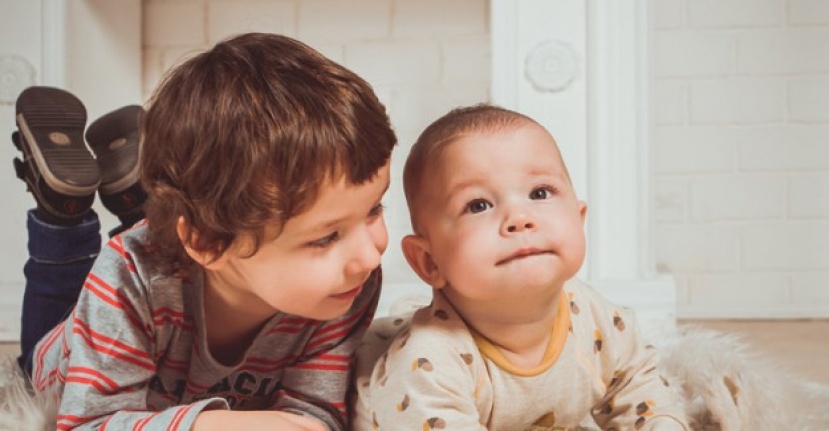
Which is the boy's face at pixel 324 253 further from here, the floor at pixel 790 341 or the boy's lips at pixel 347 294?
the floor at pixel 790 341

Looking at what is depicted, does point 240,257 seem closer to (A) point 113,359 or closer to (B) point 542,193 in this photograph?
(A) point 113,359

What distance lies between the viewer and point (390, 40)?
6.82 feet

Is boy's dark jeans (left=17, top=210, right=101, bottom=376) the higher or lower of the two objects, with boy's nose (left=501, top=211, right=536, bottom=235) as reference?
lower

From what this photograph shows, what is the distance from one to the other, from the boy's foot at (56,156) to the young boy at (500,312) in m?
0.49

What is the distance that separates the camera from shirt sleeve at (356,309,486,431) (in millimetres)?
850

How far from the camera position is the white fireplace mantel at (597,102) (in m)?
1.73

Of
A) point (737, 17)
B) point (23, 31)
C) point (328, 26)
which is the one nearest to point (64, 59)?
point (23, 31)

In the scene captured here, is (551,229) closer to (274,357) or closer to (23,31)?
(274,357)

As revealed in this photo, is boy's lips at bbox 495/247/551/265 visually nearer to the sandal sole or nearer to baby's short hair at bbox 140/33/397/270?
baby's short hair at bbox 140/33/397/270

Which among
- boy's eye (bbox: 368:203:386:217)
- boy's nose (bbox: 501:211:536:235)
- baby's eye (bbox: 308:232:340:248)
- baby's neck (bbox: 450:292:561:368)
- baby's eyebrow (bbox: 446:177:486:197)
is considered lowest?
baby's neck (bbox: 450:292:561:368)

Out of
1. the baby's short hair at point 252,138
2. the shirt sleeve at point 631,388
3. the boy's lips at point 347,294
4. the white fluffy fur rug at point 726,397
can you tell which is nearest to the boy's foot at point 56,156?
the white fluffy fur rug at point 726,397

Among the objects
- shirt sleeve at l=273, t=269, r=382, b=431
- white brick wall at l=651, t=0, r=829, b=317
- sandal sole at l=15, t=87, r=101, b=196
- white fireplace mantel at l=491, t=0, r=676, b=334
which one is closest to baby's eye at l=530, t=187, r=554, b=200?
shirt sleeve at l=273, t=269, r=382, b=431

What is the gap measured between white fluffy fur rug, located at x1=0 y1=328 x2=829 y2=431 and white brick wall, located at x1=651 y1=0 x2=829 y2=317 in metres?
0.95

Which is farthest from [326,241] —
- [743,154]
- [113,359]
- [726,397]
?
[743,154]
